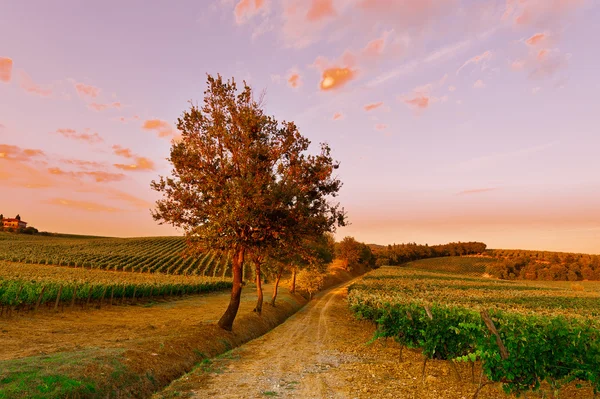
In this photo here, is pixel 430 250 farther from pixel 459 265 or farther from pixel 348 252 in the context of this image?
pixel 348 252

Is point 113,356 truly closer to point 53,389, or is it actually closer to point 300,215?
point 53,389

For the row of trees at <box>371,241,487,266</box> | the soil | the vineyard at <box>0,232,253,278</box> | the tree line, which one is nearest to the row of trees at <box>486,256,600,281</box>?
the tree line

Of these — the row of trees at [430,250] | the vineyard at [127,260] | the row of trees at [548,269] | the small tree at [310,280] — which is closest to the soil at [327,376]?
the small tree at [310,280]

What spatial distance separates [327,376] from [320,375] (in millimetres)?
299

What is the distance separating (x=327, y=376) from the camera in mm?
13438

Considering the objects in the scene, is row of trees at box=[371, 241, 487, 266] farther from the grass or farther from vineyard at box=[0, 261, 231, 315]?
the grass

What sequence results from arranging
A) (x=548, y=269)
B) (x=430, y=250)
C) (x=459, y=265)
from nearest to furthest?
(x=548, y=269) < (x=459, y=265) < (x=430, y=250)

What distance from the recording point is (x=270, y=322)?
3036 centimetres

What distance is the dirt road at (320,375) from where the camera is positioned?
11.4m

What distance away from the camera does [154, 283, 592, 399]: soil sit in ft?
37.5

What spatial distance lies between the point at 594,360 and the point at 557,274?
123 metres

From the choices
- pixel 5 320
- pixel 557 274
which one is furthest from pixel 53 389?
pixel 557 274

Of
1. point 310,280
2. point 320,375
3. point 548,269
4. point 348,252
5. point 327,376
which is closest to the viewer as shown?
Answer: point 327,376

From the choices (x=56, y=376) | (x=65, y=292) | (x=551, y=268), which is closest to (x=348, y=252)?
(x=551, y=268)
